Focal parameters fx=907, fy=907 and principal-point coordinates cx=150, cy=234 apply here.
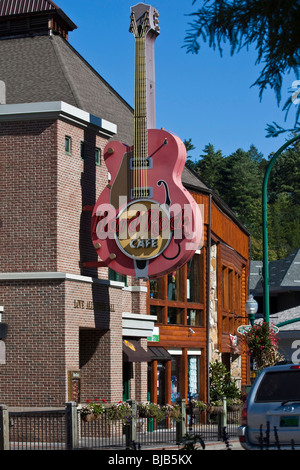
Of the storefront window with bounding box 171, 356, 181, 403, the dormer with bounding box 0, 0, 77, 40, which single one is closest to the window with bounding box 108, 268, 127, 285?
the storefront window with bounding box 171, 356, 181, 403

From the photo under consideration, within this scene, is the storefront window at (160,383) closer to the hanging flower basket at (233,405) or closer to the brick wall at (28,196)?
the hanging flower basket at (233,405)

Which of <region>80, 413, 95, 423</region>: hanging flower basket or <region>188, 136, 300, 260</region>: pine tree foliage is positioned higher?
<region>188, 136, 300, 260</region>: pine tree foliage

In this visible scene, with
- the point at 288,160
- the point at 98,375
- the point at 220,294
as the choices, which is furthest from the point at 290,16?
the point at 288,160

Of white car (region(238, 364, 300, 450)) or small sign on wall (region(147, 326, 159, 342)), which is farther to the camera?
small sign on wall (region(147, 326, 159, 342))

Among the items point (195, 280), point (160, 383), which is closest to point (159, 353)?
point (160, 383)

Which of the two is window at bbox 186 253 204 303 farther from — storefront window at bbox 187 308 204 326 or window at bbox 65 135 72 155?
window at bbox 65 135 72 155

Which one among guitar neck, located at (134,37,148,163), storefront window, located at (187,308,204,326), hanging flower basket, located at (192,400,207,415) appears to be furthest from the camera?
storefront window, located at (187,308,204,326)

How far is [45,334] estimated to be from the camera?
27578 mm

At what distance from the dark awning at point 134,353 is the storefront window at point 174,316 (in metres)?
4.21

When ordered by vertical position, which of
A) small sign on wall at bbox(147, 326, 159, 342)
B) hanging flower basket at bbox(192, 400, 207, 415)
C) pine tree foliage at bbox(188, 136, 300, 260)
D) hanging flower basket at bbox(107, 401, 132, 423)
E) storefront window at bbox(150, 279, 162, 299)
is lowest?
hanging flower basket at bbox(192, 400, 207, 415)

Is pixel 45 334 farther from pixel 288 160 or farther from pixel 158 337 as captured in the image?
pixel 288 160

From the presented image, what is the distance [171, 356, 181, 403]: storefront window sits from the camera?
37.6m

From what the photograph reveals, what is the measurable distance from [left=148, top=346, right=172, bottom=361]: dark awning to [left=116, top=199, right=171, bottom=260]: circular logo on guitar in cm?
720

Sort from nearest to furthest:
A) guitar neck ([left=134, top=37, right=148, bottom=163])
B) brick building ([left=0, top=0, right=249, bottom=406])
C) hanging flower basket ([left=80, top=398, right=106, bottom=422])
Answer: brick building ([left=0, top=0, right=249, bottom=406])
hanging flower basket ([left=80, top=398, right=106, bottom=422])
guitar neck ([left=134, top=37, right=148, bottom=163])
